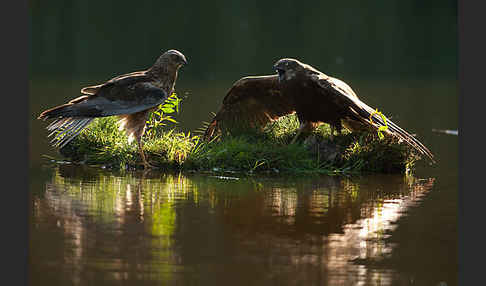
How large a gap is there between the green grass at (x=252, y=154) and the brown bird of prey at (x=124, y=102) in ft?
0.77

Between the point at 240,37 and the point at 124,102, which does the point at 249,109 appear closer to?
the point at 124,102

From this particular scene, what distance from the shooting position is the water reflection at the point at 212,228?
15.5 ft

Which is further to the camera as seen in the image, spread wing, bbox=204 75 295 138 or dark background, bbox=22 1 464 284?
dark background, bbox=22 1 464 284

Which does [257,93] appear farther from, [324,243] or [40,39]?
[40,39]

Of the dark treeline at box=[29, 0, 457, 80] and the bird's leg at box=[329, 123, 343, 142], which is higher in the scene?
the dark treeline at box=[29, 0, 457, 80]

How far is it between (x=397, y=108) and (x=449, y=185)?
25.6 ft

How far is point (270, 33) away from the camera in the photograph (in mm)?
30250

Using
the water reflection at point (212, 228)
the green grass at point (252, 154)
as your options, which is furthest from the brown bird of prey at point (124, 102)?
the water reflection at point (212, 228)

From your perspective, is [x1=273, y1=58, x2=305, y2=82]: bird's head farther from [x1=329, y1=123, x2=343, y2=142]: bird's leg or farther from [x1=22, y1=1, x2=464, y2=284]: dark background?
[x1=22, y1=1, x2=464, y2=284]: dark background

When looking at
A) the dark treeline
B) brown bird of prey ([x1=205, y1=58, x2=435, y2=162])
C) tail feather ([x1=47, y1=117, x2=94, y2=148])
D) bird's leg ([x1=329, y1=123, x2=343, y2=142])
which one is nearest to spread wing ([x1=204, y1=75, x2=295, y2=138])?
brown bird of prey ([x1=205, y1=58, x2=435, y2=162])

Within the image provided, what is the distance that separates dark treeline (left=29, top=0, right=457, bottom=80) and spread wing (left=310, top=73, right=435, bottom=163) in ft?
43.5

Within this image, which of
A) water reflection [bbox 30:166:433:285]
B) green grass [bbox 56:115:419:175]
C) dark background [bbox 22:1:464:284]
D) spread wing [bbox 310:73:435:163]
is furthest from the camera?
dark background [bbox 22:1:464:284]

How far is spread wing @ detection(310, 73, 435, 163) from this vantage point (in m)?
8.23

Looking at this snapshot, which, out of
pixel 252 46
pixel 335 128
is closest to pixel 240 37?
pixel 252 46
